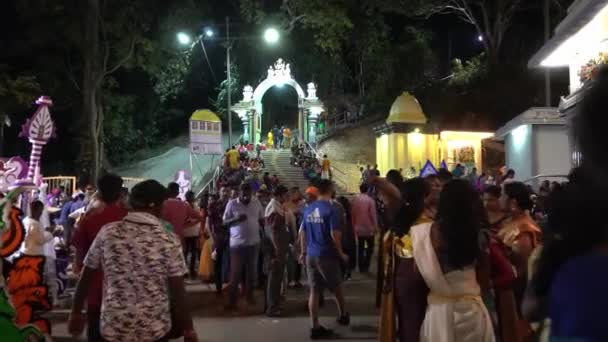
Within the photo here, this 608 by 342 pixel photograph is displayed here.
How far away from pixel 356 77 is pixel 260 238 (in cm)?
3519

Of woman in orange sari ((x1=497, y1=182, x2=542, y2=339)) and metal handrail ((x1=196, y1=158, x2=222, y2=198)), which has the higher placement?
metal handrail ((x1=196, y1=158, x2=222, y2=198))

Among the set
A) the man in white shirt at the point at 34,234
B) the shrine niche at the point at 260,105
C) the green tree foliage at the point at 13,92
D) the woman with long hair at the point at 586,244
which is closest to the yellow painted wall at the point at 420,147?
the shrine niche at the point at 260,105

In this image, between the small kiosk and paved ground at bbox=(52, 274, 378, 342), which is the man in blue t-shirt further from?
the small kiosk

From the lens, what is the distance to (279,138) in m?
39.8

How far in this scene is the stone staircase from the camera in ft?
93.7

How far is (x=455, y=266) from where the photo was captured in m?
4.06

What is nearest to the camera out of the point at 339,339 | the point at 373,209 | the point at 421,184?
the point at 421,184

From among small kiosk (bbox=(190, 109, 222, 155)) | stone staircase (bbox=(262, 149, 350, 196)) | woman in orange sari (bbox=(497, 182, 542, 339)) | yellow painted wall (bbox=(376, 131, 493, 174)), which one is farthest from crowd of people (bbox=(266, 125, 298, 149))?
woman in orange sari (bbox=(497, 182, 542, 339))

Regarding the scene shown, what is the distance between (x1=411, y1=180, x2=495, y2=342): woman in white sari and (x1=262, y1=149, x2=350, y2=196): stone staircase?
2256cm

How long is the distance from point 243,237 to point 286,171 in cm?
2095

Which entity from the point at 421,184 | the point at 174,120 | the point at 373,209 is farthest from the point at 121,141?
the point at 421,184

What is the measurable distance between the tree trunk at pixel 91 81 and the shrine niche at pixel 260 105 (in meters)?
12.6

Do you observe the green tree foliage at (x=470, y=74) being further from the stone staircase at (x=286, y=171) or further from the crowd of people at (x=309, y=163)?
the stone staircase at (x=286, y=171)

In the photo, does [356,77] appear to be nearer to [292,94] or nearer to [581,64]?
[292,94]
